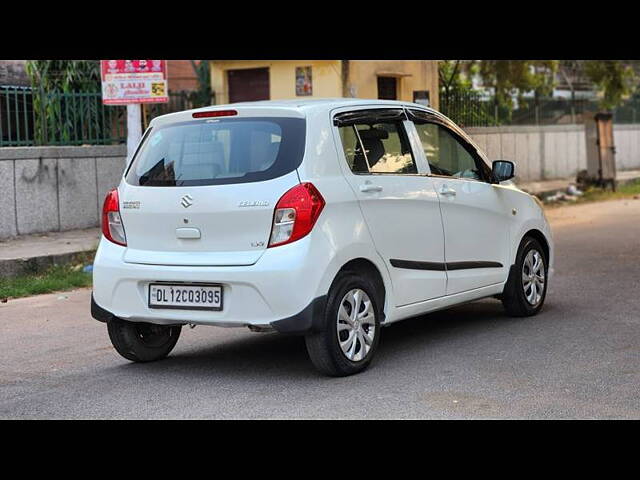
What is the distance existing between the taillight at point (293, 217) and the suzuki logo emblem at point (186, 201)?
59cm

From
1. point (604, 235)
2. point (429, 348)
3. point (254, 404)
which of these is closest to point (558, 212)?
point (604, 235)

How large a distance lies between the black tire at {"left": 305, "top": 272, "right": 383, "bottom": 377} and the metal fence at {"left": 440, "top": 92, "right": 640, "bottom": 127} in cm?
1641

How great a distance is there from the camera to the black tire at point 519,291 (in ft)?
27.9

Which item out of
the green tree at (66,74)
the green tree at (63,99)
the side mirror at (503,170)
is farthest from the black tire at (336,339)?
the green tree at (66,74)

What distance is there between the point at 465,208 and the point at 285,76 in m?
13.0

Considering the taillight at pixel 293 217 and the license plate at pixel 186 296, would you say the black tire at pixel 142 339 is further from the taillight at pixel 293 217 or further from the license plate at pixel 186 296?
the taillight at pixel 293 217

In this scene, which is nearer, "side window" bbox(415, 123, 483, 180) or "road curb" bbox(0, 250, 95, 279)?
"side window" bbox(415, 123, 483, 180)

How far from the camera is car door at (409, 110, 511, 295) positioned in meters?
7.68

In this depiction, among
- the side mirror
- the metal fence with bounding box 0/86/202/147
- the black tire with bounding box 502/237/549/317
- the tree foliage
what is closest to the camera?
the side mirror

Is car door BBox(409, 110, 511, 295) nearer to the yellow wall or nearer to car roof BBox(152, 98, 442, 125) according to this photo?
car roof BBox(152, 98, 442, 125)

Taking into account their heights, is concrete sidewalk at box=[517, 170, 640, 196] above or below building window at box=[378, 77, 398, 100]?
below

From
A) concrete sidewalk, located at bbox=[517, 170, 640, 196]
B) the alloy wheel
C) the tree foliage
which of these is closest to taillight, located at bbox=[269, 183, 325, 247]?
the alloy wheel

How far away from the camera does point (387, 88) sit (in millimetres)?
21297
